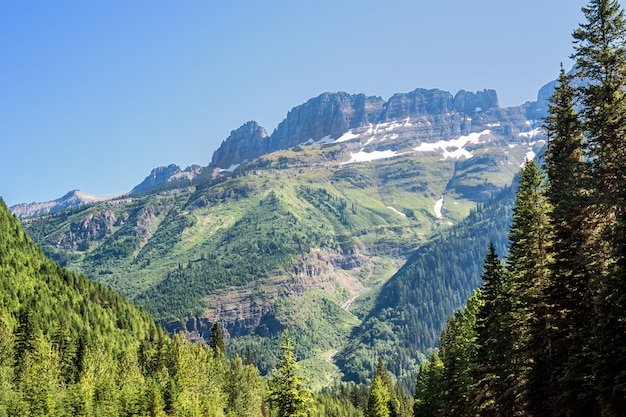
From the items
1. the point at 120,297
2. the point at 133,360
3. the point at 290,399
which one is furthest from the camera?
the point at 120,297

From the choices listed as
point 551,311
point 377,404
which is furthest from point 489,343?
point 377,404

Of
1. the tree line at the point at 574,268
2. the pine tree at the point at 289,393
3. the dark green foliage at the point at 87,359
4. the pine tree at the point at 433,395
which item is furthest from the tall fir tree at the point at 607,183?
the dark green foliage at the point at 87,359

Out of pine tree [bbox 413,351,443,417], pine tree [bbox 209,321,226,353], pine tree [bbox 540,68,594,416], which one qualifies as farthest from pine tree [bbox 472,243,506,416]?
pine tree [bbox 209,321,226,353]

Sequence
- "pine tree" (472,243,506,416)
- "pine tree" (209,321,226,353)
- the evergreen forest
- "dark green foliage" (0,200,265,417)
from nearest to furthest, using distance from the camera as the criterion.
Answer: the evergreen forest < "pine tree" (472,243,506,416) < "dark green foliage" (0,200,265,417) < "pine tree" (209,321,226,353)

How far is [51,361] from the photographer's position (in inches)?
3812

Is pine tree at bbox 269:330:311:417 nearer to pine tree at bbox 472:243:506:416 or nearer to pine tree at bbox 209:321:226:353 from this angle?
pine tree at bbox 472:243:506:416

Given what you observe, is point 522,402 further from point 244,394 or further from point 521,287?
point 244,394

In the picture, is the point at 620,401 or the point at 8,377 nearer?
the point at 620,401

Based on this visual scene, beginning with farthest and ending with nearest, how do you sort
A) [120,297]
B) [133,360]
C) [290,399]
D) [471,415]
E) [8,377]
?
1. [120,297]
2. [133,360]
3. [8,377]
4. [471,415]
5. [290,399]

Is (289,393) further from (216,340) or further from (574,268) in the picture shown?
(216,340)

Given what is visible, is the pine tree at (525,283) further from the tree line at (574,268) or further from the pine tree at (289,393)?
the pine tree at (289,393)

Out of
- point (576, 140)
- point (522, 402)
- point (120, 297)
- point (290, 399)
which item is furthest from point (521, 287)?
point (120, 297)

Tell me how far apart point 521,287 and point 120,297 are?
155687mm

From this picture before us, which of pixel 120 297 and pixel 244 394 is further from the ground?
pixel 120 297
